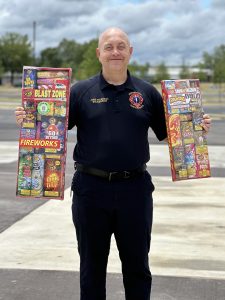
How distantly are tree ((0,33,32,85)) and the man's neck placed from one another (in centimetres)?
9115

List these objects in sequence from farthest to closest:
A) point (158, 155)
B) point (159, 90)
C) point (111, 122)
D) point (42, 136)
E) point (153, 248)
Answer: point (159, 90) → point (158, 155) → point (153, 248) → point (42, 136) → point (111, 122)

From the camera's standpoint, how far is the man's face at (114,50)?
144 inches

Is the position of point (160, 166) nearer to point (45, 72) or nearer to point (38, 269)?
point (38, 269)

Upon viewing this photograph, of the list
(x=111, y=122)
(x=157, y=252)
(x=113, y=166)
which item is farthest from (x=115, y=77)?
(x=157, y=252)

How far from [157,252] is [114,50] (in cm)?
284

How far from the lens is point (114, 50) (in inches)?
144

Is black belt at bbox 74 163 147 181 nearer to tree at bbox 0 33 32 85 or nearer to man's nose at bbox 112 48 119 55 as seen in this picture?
man's nose at bbox 112 48 119 55

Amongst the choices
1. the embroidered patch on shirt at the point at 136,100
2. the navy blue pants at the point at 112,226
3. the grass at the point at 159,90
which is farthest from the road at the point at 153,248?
the grass at the point at 159,90

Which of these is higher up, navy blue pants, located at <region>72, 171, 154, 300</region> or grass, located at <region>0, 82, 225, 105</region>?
grass, located at <region>0, 82, 225, 105</region>

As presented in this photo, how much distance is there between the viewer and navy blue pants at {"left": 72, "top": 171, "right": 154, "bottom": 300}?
3.67m

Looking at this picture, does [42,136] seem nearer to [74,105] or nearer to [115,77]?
[74,105]

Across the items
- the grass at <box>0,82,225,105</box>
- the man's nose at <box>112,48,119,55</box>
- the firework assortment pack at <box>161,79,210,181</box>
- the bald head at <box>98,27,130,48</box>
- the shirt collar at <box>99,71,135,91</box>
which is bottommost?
the firework assortment pack at <box>161,79,210,181</box>

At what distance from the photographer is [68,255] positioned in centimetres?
576

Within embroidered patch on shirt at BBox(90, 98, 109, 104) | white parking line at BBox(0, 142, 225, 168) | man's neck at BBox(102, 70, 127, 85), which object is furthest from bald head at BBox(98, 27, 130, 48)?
white parking line at BBox(0, 142, 225, 168)
